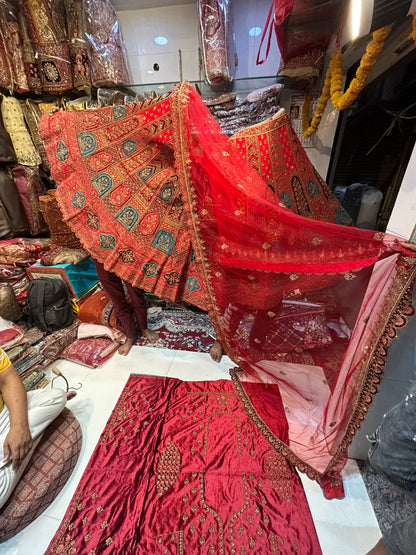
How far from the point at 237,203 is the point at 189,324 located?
57.6 inches

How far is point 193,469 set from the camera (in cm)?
113

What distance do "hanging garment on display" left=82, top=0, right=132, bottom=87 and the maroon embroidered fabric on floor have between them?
241cm

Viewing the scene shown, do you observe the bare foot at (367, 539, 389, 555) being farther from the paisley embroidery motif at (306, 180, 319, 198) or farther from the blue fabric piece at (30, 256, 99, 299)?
the blue fabric piece at (30, 256, 99, 299)

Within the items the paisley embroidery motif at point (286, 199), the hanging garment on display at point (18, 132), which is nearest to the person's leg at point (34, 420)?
the paisley embroidery motif at point (286, 199)

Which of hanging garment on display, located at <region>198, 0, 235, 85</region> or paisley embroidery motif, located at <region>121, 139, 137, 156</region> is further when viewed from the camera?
hanging garment on display, located at <region>198, 0, 235, 85</region>

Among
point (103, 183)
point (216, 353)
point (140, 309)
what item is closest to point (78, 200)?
point (103, 183)

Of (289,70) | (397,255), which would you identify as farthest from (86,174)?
(289,70)

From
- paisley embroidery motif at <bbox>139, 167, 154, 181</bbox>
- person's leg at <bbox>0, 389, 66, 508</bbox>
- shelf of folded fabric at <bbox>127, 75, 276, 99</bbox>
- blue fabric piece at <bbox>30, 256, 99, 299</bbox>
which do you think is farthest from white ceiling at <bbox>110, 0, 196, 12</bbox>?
person's leg at <bbox>0, 389, 66, 508</bbox>

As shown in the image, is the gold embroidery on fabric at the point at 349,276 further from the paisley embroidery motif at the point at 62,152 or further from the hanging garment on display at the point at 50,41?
the hanging garment on display at the point at 50,41

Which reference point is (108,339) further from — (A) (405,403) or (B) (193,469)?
(A) (405,403)

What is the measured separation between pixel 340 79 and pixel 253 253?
124 cm

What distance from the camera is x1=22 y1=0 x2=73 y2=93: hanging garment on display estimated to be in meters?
1.69

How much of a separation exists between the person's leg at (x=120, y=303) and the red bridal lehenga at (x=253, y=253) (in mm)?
358

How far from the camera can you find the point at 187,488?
1063mm
